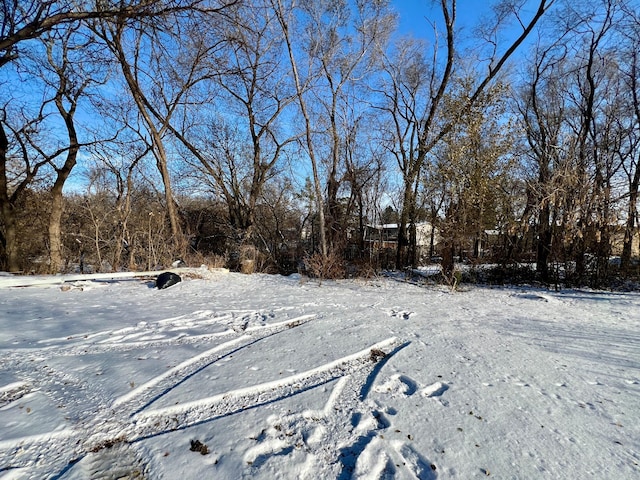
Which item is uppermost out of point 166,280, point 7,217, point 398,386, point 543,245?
point 7,217

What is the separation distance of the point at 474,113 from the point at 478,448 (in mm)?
8471

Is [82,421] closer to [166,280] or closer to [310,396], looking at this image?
[310,396]

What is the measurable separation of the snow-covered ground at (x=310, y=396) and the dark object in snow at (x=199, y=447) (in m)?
0.01

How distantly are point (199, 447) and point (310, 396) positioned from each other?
0.90 metres

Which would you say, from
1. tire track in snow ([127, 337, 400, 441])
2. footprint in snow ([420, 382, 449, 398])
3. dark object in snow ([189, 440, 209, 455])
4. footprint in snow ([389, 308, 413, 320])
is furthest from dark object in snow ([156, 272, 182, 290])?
footprint in snow ([420, 382, 449, 398])

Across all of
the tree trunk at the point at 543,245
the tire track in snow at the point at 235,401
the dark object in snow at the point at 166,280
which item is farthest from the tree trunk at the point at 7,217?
the tree trunk at the point at 543,245

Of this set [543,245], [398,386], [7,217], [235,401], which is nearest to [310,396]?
[235,401]

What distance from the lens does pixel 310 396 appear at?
2379 millimetres

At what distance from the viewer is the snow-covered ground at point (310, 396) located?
1684mm

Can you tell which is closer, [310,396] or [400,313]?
[310,396]

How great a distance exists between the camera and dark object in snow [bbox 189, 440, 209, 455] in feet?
5.63

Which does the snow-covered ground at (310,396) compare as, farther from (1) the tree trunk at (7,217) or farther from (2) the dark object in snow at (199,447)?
(1) the tree trunk at (7,217)

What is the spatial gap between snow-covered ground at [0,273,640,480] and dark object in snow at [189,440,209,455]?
0.04ft

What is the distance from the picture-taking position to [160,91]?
12859 mm
